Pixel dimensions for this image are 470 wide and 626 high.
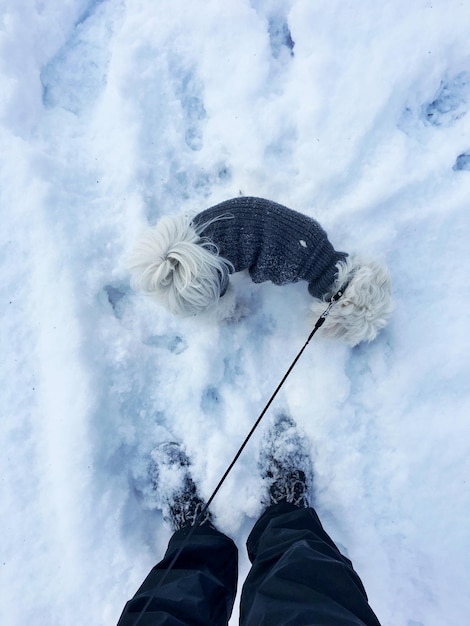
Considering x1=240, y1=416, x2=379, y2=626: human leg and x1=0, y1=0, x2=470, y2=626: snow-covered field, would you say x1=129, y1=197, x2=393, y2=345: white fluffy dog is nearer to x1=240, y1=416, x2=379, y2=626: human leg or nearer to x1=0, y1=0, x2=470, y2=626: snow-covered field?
x1=0, y1=0, x2=470, y2=626: snow-covered field

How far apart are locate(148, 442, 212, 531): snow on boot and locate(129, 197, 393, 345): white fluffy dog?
773 mm

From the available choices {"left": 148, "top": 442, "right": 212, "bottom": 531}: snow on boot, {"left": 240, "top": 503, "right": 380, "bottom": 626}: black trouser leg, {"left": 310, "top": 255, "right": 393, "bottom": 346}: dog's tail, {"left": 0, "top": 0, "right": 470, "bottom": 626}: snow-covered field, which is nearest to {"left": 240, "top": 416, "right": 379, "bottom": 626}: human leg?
{"left": 240, "top": 503, "right": 380, "bottom": 626}: black trouser leg

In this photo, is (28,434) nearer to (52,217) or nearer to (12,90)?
(52,217)

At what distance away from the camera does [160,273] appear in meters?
1.56

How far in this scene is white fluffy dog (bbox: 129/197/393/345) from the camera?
159 cm

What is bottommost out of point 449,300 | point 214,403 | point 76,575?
point 76,575

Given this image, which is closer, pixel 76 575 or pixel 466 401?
pixel 76 575

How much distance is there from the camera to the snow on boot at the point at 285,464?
81.8 inches

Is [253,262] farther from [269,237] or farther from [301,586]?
[301,586]

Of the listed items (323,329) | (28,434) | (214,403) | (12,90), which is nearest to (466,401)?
(323,329)

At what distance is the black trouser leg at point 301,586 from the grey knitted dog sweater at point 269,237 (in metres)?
1.00

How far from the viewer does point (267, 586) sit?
4.67 feet

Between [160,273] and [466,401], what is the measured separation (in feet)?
5.35

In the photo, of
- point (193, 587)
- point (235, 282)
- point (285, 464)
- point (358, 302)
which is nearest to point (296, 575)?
point (193, 587)
